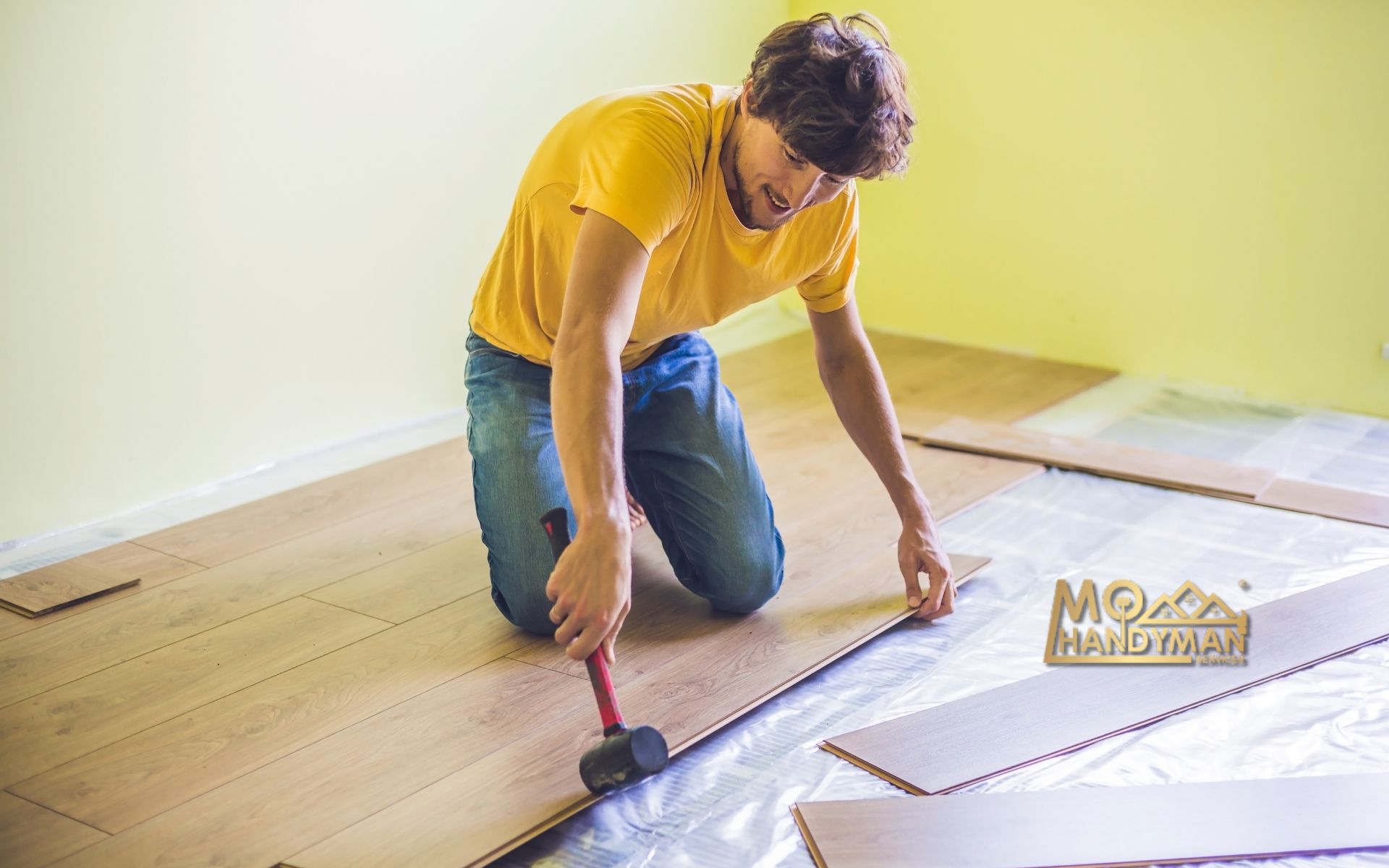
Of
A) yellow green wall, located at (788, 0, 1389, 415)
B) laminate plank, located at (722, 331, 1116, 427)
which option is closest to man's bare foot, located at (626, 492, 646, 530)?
laminate plank, located at (722, 331, 1116, 427)

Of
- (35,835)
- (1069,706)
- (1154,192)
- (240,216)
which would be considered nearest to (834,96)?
(1069,706)

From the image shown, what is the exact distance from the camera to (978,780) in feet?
6.11

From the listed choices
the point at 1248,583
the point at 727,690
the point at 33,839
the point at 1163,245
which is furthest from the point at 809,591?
the point at 1163,245

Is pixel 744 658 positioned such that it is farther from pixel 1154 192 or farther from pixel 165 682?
pixel 1154 192

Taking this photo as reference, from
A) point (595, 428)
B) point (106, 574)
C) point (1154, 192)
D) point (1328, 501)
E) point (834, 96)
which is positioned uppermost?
point (834, 96)

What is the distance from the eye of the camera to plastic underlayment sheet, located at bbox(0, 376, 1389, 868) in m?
1.79

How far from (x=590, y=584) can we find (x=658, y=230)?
57 centimetres

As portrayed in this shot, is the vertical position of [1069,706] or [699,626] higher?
[699,626]

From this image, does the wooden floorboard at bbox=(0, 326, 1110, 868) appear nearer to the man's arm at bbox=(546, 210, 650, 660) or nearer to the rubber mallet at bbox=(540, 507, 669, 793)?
the rubber mallet at bbox=(540, 507, 669, 793)

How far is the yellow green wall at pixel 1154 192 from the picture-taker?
3.69 m

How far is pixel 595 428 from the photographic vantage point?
159cm

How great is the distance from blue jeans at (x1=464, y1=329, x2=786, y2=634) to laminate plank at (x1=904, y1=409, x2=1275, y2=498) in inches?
42.2

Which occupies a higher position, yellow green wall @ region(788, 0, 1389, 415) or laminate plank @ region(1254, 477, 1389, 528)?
yellow green wall @ region(788, 0, 1389, 415)

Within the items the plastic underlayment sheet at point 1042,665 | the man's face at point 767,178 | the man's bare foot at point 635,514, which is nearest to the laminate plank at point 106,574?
the plastic underlayment sheet at point 1042,665
